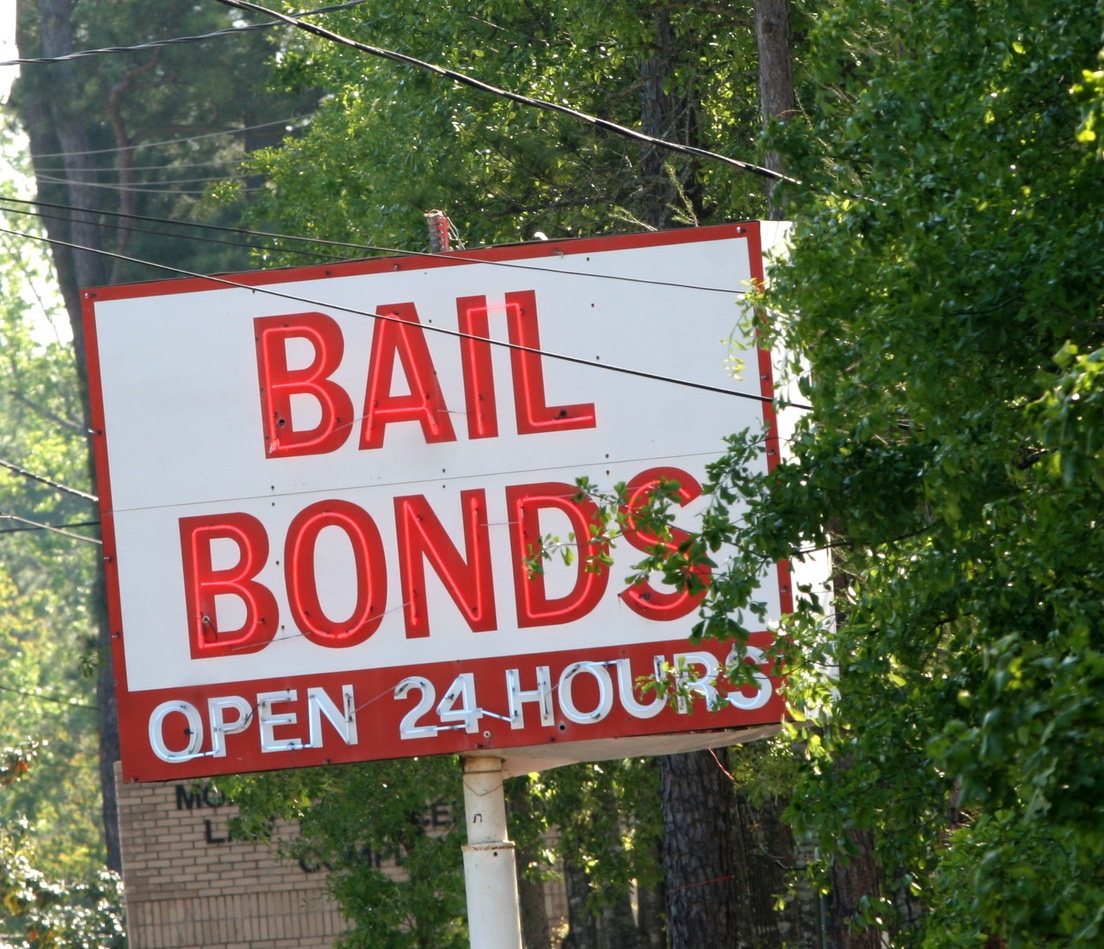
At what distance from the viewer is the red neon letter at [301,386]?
1041 centimetres

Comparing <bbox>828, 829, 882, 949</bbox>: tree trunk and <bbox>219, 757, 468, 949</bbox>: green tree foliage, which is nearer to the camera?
<bbox>828, 829, 882, 949</bbox>: tree trunk

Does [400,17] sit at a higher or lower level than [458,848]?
higher

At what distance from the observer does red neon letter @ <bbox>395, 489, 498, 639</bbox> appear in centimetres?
1021

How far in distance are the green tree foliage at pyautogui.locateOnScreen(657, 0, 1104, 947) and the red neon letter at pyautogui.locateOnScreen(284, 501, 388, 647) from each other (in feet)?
10.3

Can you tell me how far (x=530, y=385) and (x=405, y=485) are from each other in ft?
3.14

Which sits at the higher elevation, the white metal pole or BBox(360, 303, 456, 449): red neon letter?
BBox(360, 303, 456, 449): red neon letter

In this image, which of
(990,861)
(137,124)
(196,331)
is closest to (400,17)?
(196,331)

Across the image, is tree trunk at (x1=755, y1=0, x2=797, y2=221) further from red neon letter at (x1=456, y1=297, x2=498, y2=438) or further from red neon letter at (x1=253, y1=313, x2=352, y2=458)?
red neon letter at (x1=253, y1=313, x2=352, y2=458)

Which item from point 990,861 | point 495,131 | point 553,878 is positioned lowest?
point 553,878

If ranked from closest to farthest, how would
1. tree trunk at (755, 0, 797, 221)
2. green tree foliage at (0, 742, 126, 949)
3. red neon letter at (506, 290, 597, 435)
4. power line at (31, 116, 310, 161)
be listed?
red neon letter at (506, 290, 597, 435) → tree trunk at (755, 0, 797, 221) → green tree foliage at (0, 742, 126, 949) → power line at (31, 116, 310, 161)

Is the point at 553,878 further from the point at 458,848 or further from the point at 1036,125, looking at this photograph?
the point at 1036,125

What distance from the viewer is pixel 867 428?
699 centimetres

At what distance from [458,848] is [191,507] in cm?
608

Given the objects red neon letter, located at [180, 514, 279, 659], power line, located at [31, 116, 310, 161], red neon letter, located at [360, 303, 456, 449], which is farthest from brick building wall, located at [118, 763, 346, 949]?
power line, located at [31, 116, 310, 161]
